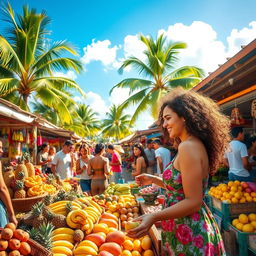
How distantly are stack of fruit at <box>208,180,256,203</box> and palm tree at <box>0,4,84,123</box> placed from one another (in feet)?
31.5


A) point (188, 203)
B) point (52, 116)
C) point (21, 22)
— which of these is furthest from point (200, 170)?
point (52, 116)

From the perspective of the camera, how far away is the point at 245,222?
10.6ft

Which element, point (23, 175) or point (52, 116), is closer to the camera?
point (23, 175)

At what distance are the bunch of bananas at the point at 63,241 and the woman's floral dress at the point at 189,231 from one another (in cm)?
98

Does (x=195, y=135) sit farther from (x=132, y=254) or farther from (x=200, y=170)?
(x=132, y=254)

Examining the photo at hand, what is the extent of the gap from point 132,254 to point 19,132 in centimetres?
597

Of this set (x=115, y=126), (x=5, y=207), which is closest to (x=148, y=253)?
(x=5, y=207)

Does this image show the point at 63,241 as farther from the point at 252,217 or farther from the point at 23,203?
the point at 252,217

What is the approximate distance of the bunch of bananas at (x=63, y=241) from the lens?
1828 millimetres

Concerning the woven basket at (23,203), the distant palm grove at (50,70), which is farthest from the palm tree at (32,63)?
the woven basket at (23,203)

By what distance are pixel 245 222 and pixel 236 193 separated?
58cm

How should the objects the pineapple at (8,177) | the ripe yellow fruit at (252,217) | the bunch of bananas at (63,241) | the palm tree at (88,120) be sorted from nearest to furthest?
the bunch of bananas at (63,241) < the pineapple at (8,177) < the ripe yellow fruit at (252,217) < the palm tree at (88,120)

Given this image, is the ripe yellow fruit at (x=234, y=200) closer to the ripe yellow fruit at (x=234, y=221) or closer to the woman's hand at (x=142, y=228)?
the ripe yellow fruit at (x=234, y=221)

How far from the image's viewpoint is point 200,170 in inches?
47.4
